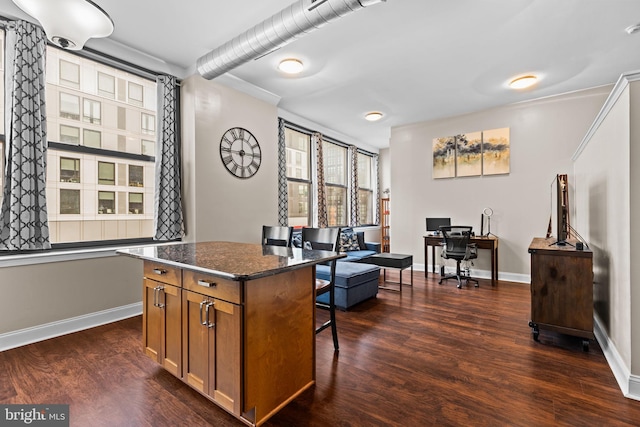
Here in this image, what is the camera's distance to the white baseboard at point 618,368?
1865 millimetres

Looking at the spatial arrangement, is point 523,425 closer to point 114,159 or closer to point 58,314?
point 58,314

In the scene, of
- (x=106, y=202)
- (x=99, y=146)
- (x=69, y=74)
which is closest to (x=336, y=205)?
(x=106, y=202)

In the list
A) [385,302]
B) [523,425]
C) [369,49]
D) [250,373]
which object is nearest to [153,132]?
[369,49]

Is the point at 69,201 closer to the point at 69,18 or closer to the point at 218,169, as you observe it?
the point at 218,169

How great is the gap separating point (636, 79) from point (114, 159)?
456 cm

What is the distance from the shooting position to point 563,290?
2578 millimetres

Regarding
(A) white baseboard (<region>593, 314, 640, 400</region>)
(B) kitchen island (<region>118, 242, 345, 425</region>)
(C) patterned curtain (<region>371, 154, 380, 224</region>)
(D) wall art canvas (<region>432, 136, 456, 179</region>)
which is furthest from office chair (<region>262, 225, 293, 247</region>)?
(C) patterned curtain (<region>371, 154, 380, 224</region>)

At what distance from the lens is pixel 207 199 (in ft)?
12.6

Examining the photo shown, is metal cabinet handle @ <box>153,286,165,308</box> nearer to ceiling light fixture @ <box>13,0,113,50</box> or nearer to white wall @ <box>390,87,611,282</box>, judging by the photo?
ceiling light fixture @ <box>13,0,113,50</box>

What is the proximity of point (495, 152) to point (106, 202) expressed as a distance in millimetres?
5811

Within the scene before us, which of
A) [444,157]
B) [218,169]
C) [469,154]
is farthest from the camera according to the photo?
[444,157]

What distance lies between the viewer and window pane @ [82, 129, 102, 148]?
3.16 metres

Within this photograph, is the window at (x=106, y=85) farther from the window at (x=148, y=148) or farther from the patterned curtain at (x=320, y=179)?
the patterned curtain at (x=320, y=179)

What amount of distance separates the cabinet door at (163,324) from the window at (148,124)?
231 centimetres
